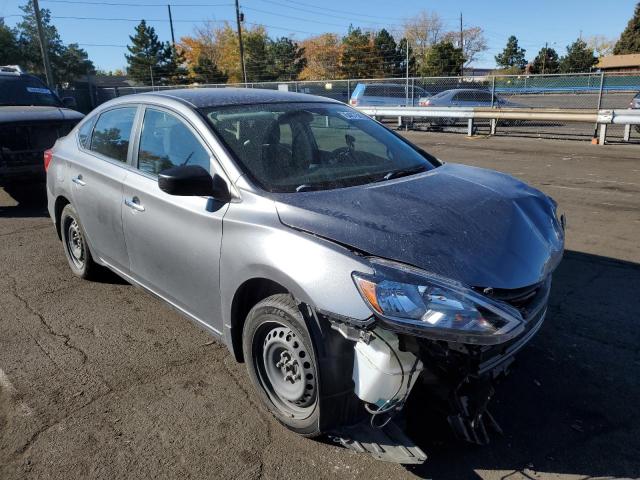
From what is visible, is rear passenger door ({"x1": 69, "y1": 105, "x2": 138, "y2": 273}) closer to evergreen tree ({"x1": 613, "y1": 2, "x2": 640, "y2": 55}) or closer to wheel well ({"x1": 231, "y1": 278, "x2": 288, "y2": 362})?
wheel well ({"x1": 231, "y1": 278, "x2": 288, "y2": 362})

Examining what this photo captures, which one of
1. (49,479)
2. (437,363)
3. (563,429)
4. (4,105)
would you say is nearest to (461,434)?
(437,363)

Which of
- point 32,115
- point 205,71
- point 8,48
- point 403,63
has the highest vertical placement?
point 8,48

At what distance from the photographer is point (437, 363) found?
2291 mm

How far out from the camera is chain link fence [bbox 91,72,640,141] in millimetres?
18453

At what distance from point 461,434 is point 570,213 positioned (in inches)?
210

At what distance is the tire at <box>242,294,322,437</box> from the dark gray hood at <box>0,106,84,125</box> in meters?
6.78

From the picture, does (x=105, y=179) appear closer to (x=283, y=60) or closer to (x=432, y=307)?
(x=432, y=307)

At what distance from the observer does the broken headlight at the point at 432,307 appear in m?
2.15

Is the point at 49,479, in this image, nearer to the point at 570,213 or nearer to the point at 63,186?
the point at 63,186

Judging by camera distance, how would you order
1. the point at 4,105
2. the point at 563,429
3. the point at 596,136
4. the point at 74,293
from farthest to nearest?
the point at 596,136 < the point at 4,105 < the point at 74,293 < the point at 563,429

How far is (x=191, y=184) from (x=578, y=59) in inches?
2880

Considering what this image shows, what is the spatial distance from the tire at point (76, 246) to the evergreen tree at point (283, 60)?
62.8 meters

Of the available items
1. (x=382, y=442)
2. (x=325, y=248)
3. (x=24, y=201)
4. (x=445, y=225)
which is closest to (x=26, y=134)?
(x=24, y=201)

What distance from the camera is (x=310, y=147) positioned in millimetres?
3498
